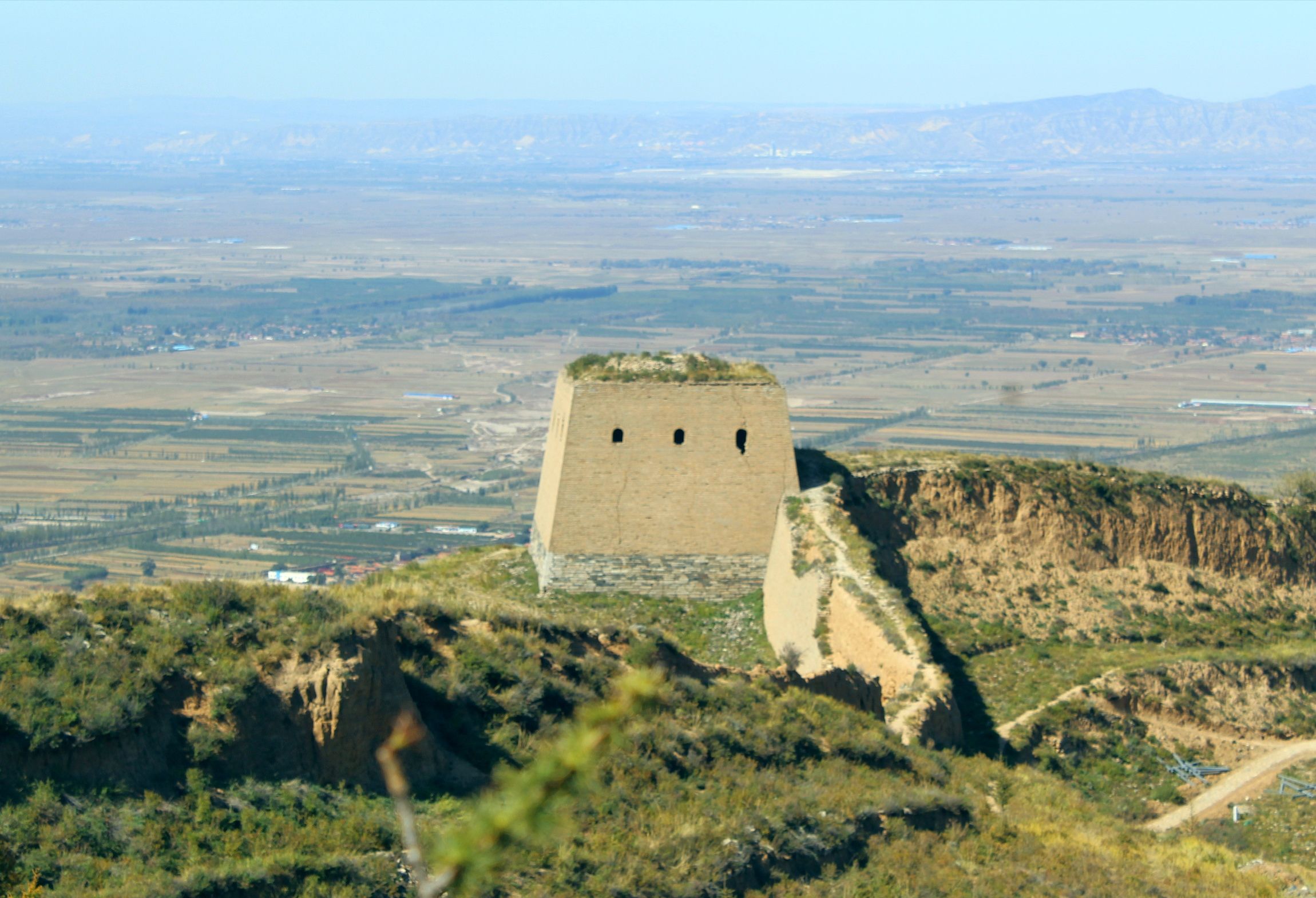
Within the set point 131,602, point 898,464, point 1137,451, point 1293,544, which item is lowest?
point 1137,451

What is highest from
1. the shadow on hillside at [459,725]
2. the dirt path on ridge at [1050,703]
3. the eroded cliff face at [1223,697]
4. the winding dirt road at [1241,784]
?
the shadow on hillside at [459,725]

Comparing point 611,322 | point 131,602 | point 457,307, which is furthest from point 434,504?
point 457,307

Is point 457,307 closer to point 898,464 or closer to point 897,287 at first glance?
point 897,287

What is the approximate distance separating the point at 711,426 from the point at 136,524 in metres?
49.4

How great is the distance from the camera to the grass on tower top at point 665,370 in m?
26.2

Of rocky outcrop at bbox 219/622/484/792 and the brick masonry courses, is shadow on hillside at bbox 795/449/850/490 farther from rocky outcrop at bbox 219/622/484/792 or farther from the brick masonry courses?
rocky outcrop at bbox 219/622/484/792

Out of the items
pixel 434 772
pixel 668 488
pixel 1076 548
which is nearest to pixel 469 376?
pixel 1076 548

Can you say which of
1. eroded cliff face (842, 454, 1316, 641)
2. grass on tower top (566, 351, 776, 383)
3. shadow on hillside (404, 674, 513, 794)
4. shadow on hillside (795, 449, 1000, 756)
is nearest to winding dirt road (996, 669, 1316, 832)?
shadow on hillside (795, 449, 1000, 756)

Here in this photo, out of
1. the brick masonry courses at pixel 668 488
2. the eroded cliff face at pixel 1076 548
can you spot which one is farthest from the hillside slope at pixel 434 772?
the eroded cliff face at pixel 1076 548

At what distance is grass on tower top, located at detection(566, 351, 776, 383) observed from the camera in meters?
26.2

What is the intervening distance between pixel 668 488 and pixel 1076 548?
717 cm

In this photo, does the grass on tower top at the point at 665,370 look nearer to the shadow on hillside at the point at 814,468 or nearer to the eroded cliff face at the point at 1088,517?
the shadow on hillside at the point at 814,468

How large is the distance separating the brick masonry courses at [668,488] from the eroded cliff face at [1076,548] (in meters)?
1.70

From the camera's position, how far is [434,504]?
7438cm
